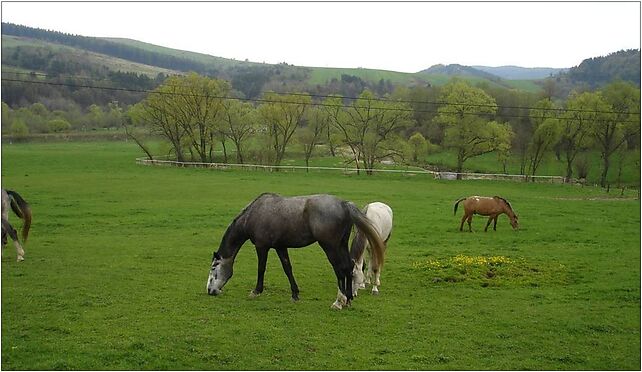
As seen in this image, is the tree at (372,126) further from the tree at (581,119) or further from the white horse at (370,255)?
A: the white horse at (370,255)

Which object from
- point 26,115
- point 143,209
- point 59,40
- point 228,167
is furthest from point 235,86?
point 59,40

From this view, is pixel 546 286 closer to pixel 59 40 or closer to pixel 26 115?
pixel 26 115

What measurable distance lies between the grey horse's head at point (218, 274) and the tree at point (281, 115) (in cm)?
3978

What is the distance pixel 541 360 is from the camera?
7.50 m

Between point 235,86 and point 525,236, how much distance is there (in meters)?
93.4

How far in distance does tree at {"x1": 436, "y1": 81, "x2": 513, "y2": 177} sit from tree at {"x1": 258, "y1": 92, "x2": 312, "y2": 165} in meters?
13.1

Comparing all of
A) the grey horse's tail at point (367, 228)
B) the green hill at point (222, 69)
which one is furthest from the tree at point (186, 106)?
the green hill at point (222, 69)

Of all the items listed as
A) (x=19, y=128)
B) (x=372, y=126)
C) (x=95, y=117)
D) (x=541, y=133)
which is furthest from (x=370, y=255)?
(x=95, y=117)

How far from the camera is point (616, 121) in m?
46.5

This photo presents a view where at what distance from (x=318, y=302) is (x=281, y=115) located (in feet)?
134

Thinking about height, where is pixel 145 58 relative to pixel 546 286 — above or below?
above

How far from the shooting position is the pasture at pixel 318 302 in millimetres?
7480

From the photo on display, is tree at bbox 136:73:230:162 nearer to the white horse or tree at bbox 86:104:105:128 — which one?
tree at bbox 86:104:105:128

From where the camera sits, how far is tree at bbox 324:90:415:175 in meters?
49.2
